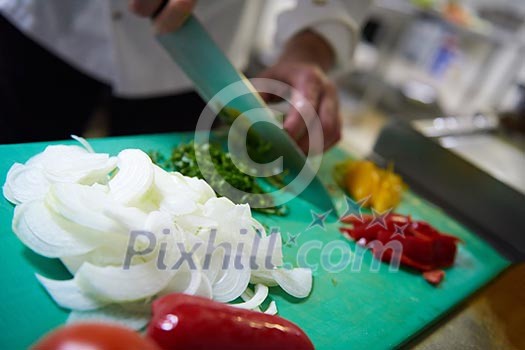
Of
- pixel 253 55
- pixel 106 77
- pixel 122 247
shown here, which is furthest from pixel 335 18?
pixel 253 55

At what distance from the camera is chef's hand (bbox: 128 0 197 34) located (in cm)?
96

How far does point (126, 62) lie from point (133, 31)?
10 cm

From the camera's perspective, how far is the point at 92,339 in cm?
38

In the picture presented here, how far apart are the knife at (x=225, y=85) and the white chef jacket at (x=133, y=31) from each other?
1.11 feet

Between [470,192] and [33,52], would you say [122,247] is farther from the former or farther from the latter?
[470,192]

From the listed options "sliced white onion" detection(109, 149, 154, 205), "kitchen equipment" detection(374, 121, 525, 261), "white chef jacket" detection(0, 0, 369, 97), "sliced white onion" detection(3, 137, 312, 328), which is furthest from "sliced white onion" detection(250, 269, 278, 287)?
"white chef jacket" detection(0, 0, 369, 97)

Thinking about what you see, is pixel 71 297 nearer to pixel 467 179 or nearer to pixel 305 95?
pixel 305 95

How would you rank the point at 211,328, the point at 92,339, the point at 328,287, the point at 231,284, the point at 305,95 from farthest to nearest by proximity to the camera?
1. the point at 305,95
2. the point at 328,287
3. the point at 231,284
4. the point at 211,328
5. the point at 92,339

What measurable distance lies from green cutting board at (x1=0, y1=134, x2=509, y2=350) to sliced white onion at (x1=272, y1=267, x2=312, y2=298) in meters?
0.02

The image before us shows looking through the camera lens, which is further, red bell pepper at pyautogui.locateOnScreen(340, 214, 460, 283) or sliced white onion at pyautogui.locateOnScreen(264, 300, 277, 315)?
red bell pepper at pyautogui.locateOnScreen(340, 214, 460, 283)

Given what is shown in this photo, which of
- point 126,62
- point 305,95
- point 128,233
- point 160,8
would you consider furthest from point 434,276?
point 126,62

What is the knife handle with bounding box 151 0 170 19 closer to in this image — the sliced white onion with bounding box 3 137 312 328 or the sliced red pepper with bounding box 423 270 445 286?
the sliced white onion with bounding box 3 137 312 328

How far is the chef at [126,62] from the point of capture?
1195 mm

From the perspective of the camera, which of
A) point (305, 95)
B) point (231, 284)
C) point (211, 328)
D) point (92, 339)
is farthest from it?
point (305, 95)
